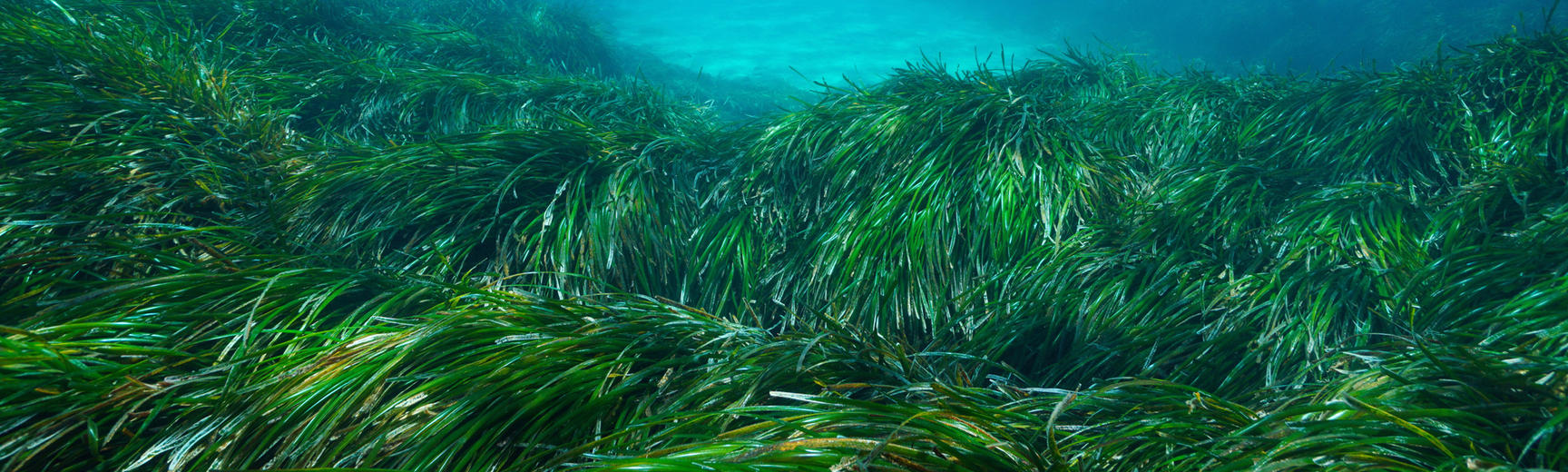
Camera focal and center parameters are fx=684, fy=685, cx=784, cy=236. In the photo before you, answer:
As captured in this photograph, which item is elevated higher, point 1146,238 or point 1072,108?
point 1072,108

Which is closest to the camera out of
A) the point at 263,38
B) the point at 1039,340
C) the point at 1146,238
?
the point at 1039,340

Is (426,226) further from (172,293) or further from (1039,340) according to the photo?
(1039,340)

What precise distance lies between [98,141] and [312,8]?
3.27 meters

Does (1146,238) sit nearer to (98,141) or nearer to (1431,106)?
(1431,106)

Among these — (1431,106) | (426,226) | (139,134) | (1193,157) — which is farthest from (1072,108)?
(139,134)

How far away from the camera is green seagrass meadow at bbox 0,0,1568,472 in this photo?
149 centimetres

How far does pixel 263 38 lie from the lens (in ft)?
16.5

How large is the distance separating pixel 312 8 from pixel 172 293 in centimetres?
451

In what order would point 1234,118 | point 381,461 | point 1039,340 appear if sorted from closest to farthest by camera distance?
point 381,461 < point 1039,340 < point 1234,118

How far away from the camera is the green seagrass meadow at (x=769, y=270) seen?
149 cm

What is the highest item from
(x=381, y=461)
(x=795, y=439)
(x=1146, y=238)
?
(x=1146, y=238)

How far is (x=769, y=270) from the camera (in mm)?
3279

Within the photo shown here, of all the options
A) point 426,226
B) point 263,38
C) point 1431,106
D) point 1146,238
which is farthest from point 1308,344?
point 263,38

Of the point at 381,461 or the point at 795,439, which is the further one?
the point at 381,461
